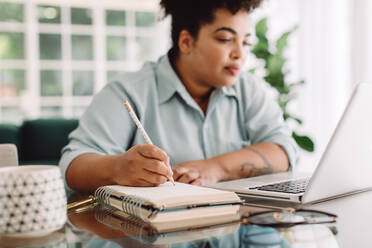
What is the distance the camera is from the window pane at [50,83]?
15.6 feet

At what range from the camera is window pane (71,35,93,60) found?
4867mm

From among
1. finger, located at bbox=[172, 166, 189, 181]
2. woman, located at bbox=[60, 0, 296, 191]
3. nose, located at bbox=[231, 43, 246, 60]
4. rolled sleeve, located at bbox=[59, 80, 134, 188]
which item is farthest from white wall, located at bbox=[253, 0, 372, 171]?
finger, located at bbox=[172, 166, 189, 181]

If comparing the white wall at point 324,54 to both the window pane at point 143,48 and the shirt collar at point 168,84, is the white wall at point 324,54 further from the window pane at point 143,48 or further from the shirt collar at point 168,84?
the shirt collar at point 168,84

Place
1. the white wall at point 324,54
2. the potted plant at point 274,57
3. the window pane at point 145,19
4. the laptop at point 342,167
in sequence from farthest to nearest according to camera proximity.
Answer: the window pane at point 145,19 < the white wall at point 324,54 < the potted plant at point 274,57 < the laptop at point 342,167

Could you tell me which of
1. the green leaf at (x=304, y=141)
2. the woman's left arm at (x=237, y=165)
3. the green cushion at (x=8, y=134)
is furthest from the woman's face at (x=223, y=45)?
the green cushion at (x=8, y=134)

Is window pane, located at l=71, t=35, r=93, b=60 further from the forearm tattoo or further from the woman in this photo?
the forearm tattoo

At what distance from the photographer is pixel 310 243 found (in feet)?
1.97

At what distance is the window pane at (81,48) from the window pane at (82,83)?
186 millimetres

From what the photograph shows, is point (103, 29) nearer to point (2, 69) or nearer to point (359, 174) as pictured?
point (2, 69)

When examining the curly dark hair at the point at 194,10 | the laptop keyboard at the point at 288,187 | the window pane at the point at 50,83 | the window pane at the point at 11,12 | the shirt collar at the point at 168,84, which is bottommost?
the laptop keyboard at the point at 288,187

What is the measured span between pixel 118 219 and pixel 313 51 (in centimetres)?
335

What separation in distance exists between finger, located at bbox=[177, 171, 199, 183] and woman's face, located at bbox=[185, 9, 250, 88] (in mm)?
497

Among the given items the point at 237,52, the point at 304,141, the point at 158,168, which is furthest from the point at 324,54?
the point at 158,168

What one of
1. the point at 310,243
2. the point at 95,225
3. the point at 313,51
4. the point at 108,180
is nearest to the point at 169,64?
the point at 108,180
